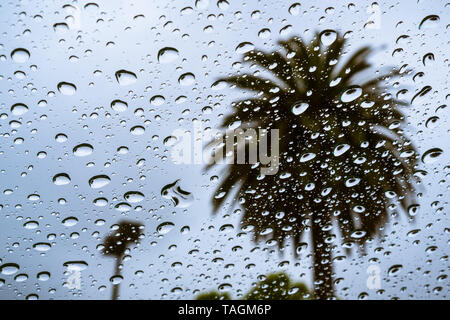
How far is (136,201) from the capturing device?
92cm

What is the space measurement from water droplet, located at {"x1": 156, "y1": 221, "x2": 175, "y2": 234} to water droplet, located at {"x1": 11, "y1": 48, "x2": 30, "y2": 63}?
662mm

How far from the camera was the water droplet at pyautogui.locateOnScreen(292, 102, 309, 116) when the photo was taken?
1.06 metres

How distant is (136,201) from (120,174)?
0.35 feet

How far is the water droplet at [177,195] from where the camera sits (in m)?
0.95

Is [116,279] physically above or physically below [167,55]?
below

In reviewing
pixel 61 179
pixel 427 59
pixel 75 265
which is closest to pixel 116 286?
pixel 75 265

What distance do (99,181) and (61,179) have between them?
13 centimetres

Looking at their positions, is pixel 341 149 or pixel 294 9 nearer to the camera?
pixel 294 9

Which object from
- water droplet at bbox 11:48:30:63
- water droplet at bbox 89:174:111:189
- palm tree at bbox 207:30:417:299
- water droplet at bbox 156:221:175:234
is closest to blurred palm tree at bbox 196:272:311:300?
palm tree at bbox 207:30:417:299

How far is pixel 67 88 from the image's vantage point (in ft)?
2.94

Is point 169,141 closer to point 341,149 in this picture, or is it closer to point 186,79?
point 186,79

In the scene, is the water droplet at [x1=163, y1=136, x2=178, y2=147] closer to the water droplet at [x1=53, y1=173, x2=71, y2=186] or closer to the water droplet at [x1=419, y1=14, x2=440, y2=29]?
the water droplet at [x1=53, y1=173, x2=71, y2=186]
